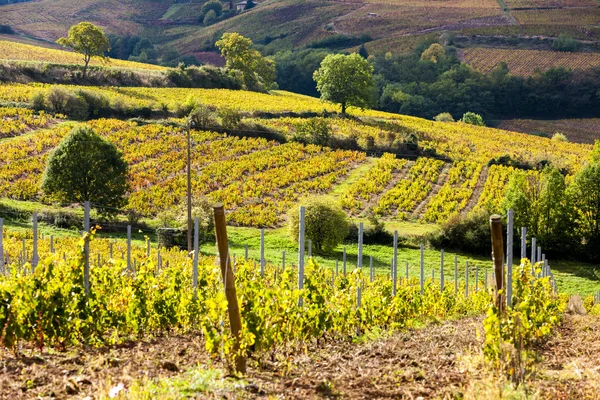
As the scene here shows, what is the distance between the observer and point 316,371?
24.2ft

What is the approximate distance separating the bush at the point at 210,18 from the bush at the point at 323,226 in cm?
15296

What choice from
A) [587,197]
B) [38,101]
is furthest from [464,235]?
[38,101]

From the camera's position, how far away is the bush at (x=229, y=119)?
6028cm

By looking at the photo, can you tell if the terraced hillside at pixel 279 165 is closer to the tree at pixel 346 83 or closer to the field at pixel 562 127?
the tree at pixel 346 83

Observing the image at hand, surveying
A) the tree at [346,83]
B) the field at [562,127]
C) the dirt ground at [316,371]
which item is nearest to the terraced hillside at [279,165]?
the tree at [346,83]

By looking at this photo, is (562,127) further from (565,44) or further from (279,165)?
(279,165)

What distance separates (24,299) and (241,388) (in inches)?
111

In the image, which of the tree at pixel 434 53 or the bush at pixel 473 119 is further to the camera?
the tree at pixel 434 53

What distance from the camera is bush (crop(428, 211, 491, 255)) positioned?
4194 centimetres

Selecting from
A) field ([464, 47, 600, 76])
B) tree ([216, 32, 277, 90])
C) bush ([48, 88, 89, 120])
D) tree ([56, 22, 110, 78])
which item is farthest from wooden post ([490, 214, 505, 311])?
field ([464, 47, 600, 76])

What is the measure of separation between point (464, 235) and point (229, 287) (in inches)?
1440

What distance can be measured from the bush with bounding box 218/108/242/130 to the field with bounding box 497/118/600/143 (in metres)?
54.2

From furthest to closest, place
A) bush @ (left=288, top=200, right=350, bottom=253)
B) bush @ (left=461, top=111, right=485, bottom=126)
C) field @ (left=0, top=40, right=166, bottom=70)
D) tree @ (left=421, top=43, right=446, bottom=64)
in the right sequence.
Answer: tree @ (left=421, top=43, right=446, bottom=64) → bush @ (left=461, top=111, right=485, bottom=126) → field @ (left=0, top=40, right=166, bottom=70) → bush @ (left=288, top=200, right=350, bottom=253)

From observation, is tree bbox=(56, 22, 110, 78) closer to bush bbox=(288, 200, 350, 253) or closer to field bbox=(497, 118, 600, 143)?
bush bbox=(288, 200, 350, 253)
